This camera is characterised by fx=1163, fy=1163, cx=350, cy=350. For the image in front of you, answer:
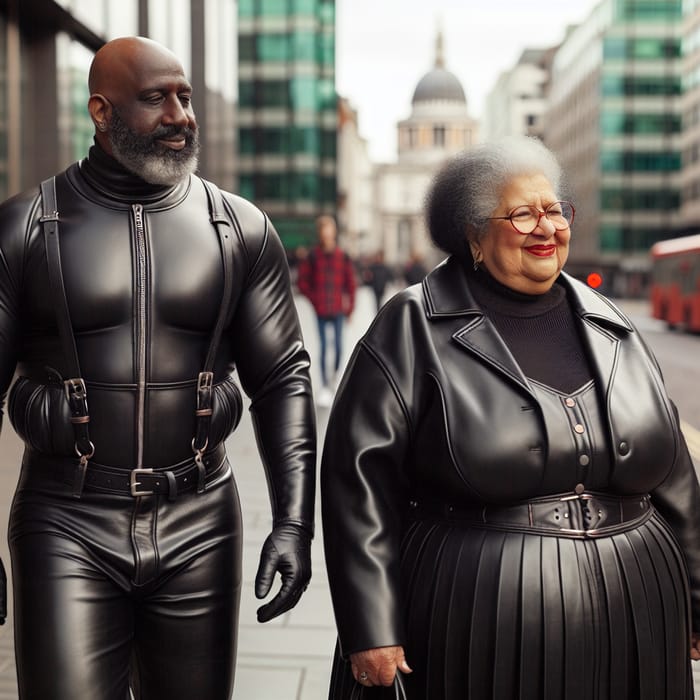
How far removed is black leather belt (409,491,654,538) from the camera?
101 inches

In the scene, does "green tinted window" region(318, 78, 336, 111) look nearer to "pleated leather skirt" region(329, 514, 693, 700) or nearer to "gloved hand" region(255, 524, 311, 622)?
"gloved hand" region(255, 524, 311, 622)

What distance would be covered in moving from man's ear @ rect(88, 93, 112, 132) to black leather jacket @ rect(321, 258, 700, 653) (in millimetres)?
781

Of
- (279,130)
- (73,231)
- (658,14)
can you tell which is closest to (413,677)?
(73,231)

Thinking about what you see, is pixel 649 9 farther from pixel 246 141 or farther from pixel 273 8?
pixel 246 141

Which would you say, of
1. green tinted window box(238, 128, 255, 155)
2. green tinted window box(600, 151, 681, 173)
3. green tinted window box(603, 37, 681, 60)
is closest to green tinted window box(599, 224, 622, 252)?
green tinted window box(600, 151, 681, 173)

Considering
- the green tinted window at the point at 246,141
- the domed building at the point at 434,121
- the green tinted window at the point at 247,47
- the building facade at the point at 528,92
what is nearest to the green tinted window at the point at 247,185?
the green tinted window at the point at 246,141

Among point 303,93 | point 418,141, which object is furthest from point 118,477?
point 418,141

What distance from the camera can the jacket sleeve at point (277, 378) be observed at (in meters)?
2.79

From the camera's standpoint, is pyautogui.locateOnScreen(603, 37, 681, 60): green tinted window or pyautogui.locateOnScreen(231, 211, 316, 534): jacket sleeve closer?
pyautogui.locateOnScreen(231, 211, 316, 534): jacket sleeve

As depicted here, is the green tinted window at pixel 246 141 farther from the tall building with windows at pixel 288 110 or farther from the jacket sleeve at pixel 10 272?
the jacket sleeve at pixel 10 272

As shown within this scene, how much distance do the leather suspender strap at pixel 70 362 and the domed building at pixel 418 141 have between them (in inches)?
5498

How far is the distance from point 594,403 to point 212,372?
877 mm

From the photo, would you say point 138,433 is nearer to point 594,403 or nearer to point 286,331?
point 286,331

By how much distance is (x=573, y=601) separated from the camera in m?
2.53
